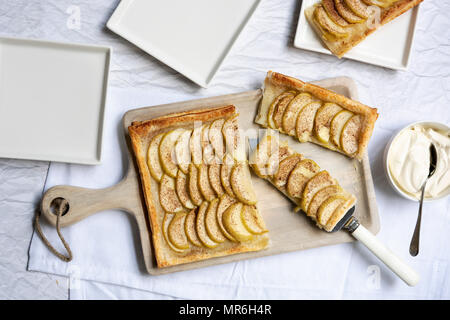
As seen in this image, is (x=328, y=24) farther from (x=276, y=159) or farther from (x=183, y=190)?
(x=183, y=190)

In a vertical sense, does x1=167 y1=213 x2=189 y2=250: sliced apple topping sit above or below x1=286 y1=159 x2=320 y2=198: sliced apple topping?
below

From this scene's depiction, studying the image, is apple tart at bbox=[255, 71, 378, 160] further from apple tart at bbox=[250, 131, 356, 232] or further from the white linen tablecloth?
the white linen tablecloth

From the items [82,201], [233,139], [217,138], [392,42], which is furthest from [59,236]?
[392,42]

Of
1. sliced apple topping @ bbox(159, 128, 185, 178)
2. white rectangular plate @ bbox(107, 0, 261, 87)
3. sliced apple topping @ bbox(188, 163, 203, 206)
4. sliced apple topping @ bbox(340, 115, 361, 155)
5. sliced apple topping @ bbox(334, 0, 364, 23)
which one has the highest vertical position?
sliced apple topping @ bbox(334, 0, 364, 23)

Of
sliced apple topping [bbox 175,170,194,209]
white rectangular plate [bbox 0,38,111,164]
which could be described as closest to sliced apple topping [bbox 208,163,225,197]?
sliced apple topping [bbox 175,170,194,209]

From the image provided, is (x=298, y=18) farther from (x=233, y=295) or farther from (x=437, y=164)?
(x=233, y=295)
